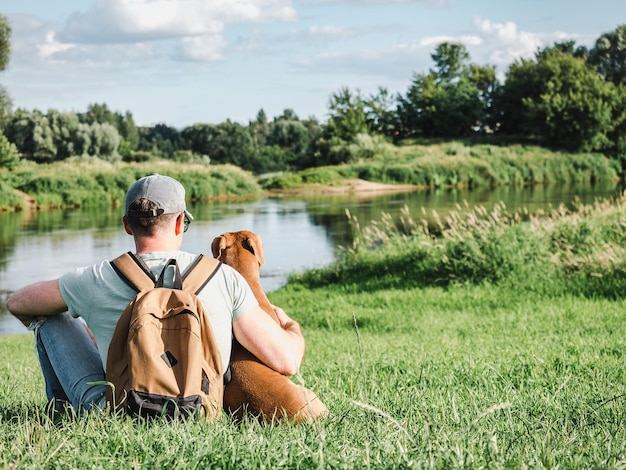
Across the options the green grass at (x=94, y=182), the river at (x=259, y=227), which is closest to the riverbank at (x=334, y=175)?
the green grass at (x=94, y=182)

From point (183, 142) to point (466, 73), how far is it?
2283cm

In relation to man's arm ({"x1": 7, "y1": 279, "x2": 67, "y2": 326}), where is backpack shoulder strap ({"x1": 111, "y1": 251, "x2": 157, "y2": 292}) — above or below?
above

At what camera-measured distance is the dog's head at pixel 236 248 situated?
336cm

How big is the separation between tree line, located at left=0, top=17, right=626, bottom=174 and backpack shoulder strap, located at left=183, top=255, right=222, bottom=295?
3923cm

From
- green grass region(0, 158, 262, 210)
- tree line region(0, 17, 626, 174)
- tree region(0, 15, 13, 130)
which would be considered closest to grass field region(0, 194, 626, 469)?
green grass region(0, 158, 262, 210)

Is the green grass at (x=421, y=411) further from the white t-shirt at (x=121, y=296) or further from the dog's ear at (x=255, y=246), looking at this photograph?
the dog's ear at (x=255, y=246)

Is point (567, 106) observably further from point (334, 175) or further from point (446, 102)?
point (334, 175)

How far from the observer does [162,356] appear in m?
2.60

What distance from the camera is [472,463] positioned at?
2.07 metres

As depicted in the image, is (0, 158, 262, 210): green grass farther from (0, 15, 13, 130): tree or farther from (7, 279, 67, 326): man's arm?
(7, 279, 67, 326): man's arm

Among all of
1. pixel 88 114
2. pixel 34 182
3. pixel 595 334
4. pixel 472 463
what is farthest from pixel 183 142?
pixel 472 463

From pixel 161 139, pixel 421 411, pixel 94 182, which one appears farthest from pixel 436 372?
pixel 161 139

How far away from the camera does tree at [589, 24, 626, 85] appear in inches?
2367

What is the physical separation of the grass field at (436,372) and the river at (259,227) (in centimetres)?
153
